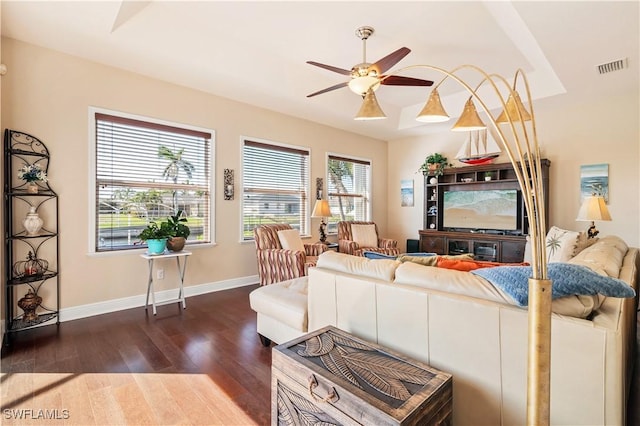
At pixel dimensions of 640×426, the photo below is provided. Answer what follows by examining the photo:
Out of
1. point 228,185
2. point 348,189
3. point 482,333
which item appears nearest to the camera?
point 482,333

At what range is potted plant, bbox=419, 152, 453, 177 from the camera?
5.91 m

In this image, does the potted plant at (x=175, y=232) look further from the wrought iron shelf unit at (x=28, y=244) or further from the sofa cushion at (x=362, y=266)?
the sofa cushion at (x=362, y=266)

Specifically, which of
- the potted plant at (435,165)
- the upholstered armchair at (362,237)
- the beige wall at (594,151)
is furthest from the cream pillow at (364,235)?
the beige wall at (594,151)

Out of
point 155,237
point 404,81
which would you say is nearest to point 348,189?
point 404,81

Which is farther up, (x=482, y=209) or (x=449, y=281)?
(x=482, y=209)

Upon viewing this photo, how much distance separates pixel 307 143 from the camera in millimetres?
5496

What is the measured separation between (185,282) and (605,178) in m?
6.14

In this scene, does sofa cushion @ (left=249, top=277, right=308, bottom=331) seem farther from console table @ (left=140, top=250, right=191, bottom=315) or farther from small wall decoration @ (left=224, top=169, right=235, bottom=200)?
small wall decoration @ (left=224, top=169, right=235, bottom=200)

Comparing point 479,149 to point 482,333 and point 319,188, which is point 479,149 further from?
point 482,333

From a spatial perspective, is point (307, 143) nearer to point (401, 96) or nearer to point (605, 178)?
point (401, 96)

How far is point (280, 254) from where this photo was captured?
13.0ft

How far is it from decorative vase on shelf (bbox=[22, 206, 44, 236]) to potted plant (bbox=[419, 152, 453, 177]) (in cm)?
577

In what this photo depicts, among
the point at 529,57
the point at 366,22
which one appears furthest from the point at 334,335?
the point at 529,57

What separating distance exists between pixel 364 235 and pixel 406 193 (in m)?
1.93
